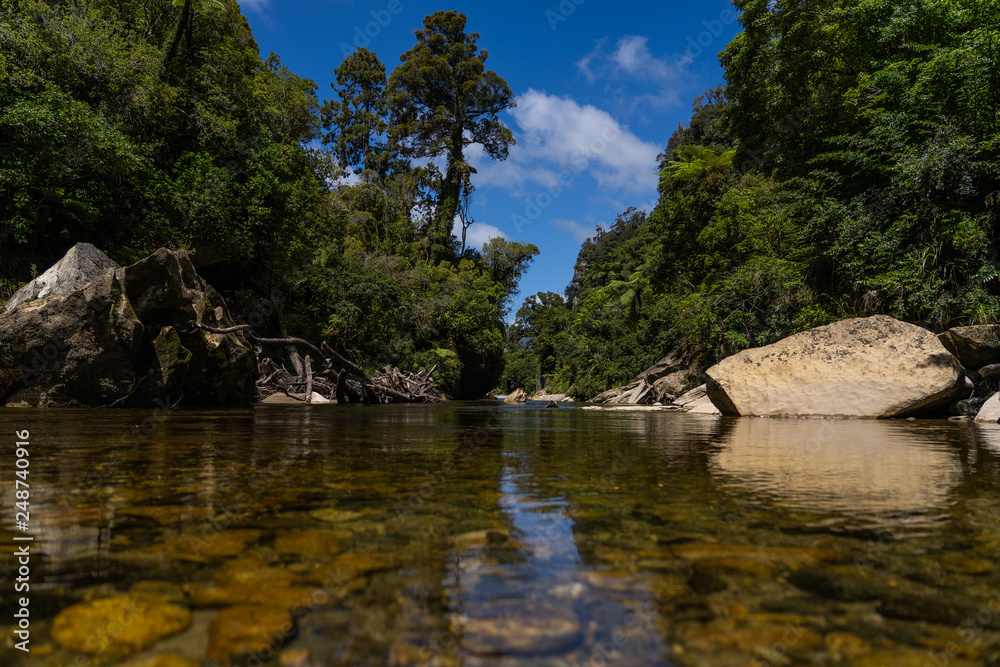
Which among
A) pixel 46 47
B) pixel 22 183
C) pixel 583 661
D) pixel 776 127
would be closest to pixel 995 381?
pixel 776 127

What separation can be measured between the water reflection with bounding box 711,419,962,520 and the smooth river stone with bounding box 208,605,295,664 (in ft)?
5.92

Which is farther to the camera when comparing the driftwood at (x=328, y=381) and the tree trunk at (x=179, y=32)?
the tree trunk at (x=179, y=32)

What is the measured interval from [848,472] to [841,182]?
11.6 meters

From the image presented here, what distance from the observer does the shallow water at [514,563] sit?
807mm

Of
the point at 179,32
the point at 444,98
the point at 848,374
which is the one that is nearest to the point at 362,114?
the point at 444,98

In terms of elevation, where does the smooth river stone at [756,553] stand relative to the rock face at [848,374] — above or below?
below

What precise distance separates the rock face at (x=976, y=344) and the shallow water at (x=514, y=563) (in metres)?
7.52

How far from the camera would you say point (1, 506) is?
5.36 feet

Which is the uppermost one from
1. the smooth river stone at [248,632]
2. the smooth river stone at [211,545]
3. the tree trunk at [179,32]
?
the tree trunk at [179,32]

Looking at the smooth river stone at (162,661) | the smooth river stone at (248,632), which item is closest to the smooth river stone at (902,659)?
the smooth river stone at (248,632)

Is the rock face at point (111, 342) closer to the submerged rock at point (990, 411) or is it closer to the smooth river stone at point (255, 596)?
the smooth river stone at point (255, 596)

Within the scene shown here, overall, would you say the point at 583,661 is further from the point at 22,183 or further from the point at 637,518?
the point at 22,183

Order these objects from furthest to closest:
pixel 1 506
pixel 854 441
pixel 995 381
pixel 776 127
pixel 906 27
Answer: pixel 776 127
pixel 906 27
pixel 995 381
pixel 854 441
pixel 1 506

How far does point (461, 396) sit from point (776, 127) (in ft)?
68.9
